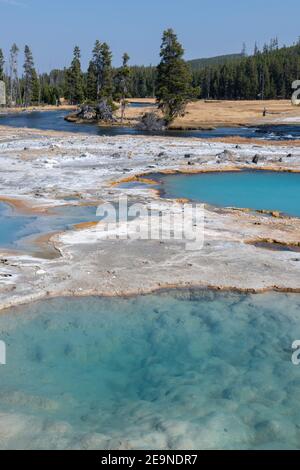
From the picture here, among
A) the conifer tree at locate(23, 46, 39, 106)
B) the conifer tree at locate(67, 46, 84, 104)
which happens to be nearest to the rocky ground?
the conifer tree at locate(67, 46, 84, 104)

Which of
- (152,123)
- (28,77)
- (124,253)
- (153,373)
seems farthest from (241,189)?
(28,77)

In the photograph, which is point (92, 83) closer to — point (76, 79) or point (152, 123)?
point (76, 79)

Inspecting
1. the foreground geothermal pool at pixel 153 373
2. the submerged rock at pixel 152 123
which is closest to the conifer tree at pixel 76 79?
the submerged rock at pixel 152 123

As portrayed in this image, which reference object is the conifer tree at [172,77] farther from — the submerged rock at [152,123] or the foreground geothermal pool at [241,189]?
the foreground geothermal pool at [241,189]

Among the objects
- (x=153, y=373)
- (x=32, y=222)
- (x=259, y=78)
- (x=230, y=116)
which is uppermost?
(x=259, y=78)

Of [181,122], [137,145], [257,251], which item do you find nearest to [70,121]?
[181,122]
